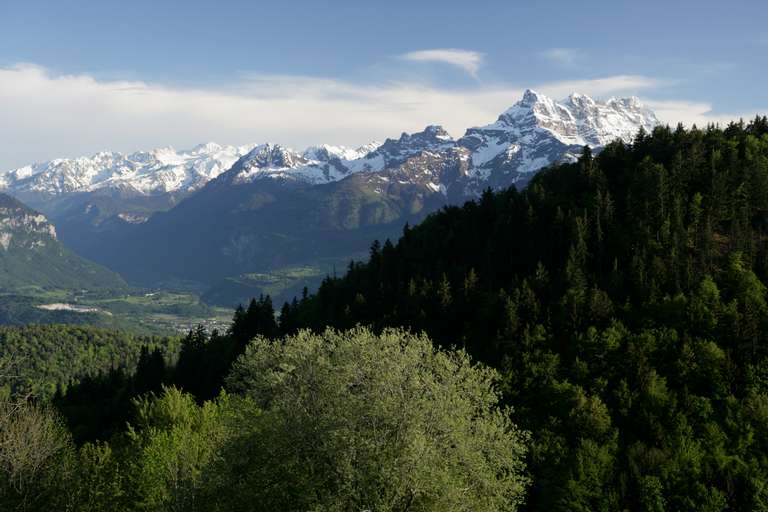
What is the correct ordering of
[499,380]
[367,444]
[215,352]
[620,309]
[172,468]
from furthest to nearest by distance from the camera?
[215,352] < [620,309] < [499,380] < [172,468] < [367,444]

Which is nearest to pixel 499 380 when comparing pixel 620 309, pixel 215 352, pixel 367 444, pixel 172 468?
pixel 620 309

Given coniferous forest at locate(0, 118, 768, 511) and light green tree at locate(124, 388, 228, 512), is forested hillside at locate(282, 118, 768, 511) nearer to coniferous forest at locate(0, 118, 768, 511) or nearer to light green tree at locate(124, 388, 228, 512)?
coniferous forest at locate(0, 118, 768, 511)

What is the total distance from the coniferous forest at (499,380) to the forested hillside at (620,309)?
0.37 meters

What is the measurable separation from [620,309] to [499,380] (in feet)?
91.2

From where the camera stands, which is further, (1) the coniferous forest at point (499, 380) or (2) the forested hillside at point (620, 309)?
(2) the forested hillside at point (620, 309)

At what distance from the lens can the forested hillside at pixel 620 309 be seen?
8525cm

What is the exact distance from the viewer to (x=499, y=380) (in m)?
99.2

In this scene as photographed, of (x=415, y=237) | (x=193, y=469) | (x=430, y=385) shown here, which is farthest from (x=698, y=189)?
(x=193, y=469)

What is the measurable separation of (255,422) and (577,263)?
83770 mm

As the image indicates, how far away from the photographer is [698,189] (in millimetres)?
137000

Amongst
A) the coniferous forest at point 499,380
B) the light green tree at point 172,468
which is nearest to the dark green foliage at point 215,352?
the coniferous forest at point 499,380

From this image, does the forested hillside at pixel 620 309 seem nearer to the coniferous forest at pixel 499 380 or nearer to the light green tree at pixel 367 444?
the coniferous forest at pixel 499 380

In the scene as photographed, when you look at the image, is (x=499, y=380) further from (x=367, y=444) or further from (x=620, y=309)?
(x=367, y=444)

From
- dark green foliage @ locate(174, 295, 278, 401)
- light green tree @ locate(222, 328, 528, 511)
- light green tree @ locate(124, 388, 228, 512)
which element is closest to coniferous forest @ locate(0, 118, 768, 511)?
light green tree @ locate(222, 328, 528, 511)
